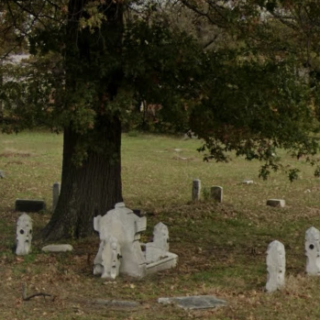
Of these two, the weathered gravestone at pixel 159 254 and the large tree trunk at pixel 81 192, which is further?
the large tree trunk at pixel 81 192

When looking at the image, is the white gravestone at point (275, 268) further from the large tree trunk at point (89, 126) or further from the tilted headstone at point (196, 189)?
the tilted headstone at point (196, 189)

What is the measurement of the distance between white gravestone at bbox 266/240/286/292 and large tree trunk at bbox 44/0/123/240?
3327 mm

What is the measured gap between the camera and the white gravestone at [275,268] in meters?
→ 9.34

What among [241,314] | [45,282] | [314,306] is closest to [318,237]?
[314,306]

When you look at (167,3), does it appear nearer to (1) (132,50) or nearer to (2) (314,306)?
(1) (132,50)

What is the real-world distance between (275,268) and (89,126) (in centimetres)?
349

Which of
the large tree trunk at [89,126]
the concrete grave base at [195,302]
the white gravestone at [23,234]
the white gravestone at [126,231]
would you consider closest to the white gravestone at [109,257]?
the white gravestone at [126,231]

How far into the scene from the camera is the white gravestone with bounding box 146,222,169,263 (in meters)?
11.2

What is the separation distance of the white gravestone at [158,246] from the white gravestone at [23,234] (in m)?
1.98

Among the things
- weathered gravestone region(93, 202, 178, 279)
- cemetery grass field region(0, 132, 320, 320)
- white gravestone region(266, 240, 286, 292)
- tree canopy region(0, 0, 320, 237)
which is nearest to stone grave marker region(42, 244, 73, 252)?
cemetery grass field region(0, 132, 320, 320)

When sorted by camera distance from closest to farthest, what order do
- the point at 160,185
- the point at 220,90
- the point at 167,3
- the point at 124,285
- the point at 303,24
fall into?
the point at 124,285 → the point at 220,90 → the point at 303,24 → the point at 167,3 → the point at 160,185

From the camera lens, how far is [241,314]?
27.6 ft

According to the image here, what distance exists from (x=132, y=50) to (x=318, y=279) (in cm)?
473

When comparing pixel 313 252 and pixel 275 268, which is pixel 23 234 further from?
pixel 313 252
